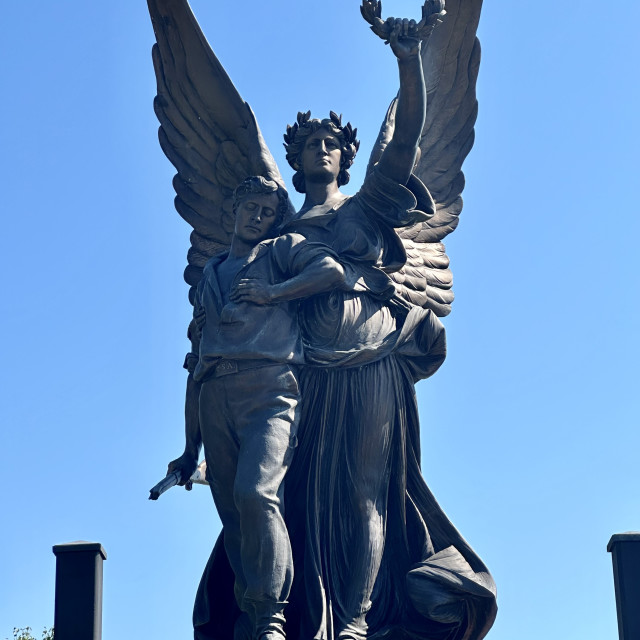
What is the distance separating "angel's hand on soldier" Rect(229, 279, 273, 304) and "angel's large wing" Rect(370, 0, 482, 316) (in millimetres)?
1918

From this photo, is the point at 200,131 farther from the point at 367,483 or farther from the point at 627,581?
the point at 627,581

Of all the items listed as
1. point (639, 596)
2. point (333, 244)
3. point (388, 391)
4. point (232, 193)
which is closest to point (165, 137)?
point (232, 193)

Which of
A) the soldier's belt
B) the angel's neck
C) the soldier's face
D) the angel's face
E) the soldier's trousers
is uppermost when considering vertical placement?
the angel's face

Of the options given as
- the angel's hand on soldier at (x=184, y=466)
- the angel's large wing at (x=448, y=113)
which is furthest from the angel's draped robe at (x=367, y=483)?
the angel's large wing at (x=448, y=113)

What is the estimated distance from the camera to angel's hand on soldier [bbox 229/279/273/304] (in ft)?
49.7

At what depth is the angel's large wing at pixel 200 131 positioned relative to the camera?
16.5m

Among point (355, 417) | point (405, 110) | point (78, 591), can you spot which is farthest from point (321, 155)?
point (78, 591)

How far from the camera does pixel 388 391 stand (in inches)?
605

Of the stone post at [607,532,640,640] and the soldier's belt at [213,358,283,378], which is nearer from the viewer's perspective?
the stone post at [607,532,640,640]

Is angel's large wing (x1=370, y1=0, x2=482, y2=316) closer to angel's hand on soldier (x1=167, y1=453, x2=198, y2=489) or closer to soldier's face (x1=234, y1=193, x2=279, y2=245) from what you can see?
soldier's face (x1=234, y1=193, x2=279, y2=245)

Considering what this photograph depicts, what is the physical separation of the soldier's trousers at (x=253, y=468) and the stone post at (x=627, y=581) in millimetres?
2354

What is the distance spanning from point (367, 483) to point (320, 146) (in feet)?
8.81

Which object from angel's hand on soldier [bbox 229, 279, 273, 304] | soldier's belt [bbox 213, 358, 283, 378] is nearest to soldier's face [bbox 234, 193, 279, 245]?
angel's hand on soldier [bbox 229, 279, 273, 304]

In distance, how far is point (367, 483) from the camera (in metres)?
15.2
